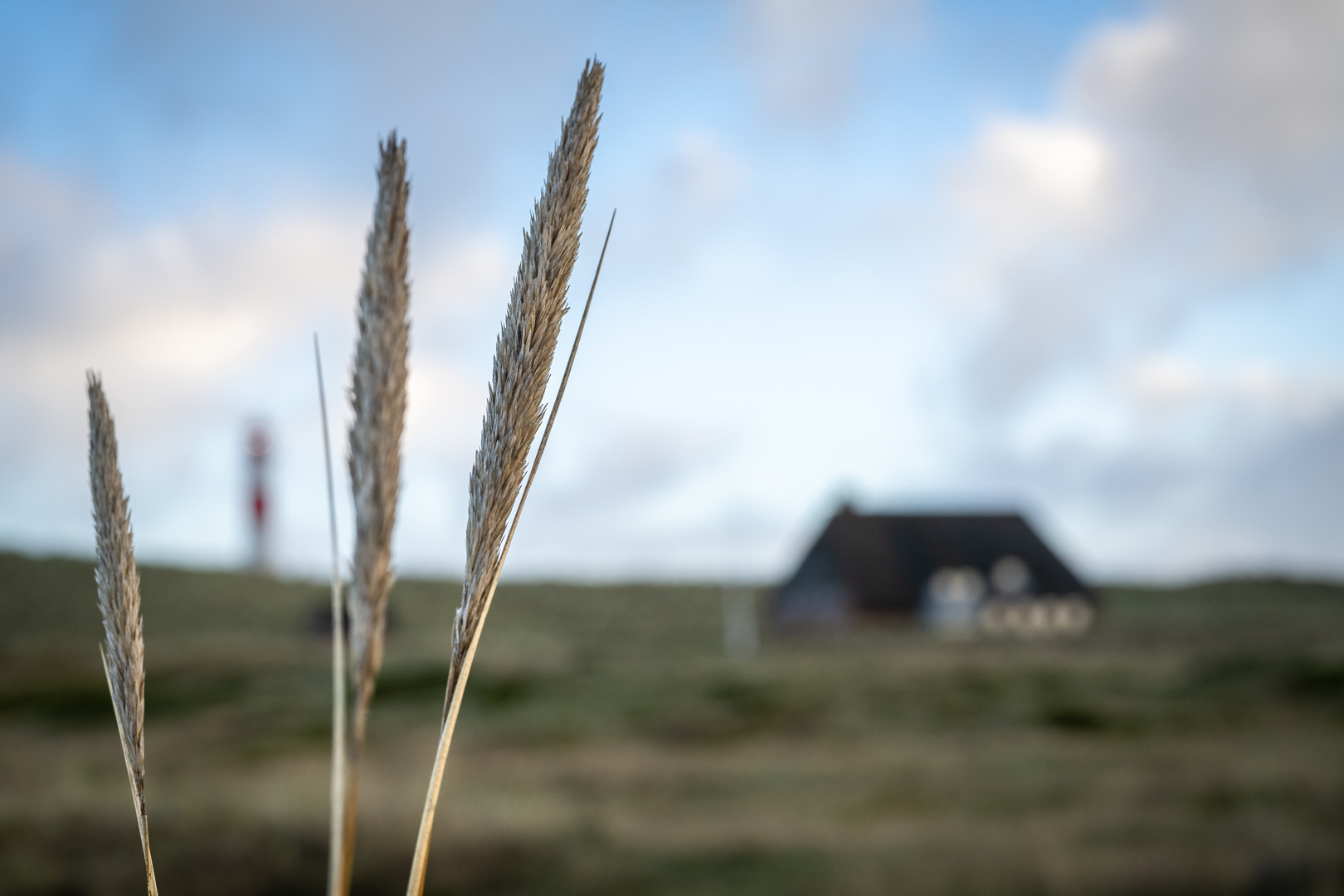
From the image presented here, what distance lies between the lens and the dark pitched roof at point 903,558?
151 feet

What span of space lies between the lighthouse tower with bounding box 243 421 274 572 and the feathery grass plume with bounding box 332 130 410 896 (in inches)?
2716

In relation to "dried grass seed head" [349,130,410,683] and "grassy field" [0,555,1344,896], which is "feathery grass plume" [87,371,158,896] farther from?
"grassy field" [0,555,1344,896]

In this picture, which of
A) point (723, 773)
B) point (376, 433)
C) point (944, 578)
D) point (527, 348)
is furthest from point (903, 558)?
point (376, 433)

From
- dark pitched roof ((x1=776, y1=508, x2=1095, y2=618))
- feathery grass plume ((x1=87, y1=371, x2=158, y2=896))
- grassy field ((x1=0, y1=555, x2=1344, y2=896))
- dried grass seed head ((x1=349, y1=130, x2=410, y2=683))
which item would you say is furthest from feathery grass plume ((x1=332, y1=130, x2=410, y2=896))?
dark pitched roof ((x1=776, y1=508, x2=1095, y2=618))

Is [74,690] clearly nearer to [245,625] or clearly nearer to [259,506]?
[245,625]

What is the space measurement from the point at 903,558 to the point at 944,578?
222 cm

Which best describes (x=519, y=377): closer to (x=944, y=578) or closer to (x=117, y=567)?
(x=117, y=567)

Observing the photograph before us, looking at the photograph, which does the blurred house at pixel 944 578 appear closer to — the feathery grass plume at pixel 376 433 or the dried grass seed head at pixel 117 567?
the dried grass seed head at pixel 117 567

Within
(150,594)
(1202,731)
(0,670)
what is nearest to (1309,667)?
(1202,731)

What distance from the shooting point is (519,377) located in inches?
34.7

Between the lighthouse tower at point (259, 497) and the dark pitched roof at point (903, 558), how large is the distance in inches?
1427

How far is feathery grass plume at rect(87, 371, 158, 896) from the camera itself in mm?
938

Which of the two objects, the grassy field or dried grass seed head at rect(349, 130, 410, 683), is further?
the grassy field

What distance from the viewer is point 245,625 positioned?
4859 centimetres
